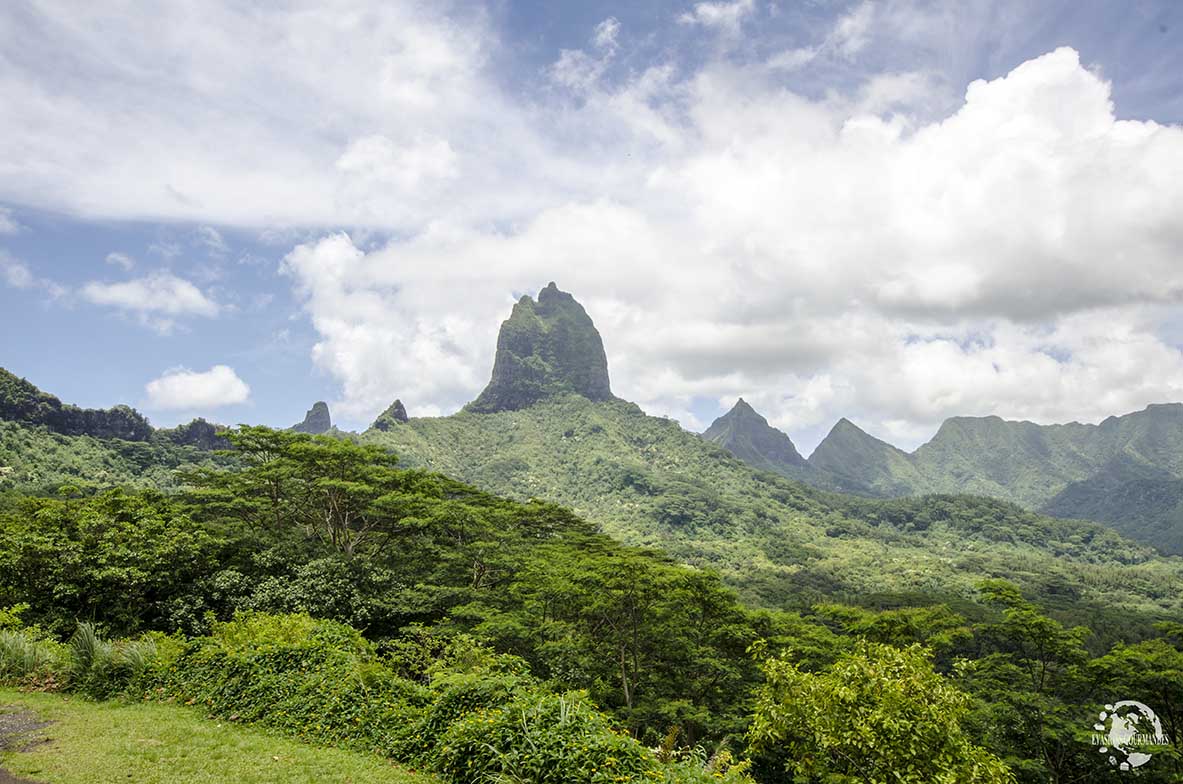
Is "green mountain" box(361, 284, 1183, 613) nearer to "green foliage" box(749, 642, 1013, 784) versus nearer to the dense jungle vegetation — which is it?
the dense jungle vegetation

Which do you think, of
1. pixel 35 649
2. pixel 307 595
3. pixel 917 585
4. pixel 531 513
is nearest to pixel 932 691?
pixel 35 649

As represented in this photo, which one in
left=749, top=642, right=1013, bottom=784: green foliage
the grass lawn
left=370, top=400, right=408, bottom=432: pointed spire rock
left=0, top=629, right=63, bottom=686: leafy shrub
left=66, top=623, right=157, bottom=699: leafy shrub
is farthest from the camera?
left=370, top=400, right=408, bottom=432: pointed spire rock

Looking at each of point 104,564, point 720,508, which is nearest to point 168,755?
point 104,564

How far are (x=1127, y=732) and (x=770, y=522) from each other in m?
139

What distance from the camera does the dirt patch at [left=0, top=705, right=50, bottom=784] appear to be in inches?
284

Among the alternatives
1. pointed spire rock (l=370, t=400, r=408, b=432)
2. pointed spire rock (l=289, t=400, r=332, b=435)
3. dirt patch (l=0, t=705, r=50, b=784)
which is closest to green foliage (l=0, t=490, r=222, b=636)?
dirt patch (l=0, t=705, r=50, b=784)

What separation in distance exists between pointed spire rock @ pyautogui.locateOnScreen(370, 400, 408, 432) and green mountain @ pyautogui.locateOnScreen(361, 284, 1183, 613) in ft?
7.97

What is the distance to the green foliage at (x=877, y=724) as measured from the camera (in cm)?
856

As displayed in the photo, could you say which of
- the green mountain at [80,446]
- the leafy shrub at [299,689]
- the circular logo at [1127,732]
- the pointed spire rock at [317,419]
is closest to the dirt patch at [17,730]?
the leafy shrub at [299,689]

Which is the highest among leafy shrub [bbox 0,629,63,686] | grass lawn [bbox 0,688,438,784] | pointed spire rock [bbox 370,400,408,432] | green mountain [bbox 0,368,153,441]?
pointed spire rock [bbox 370,400,408,432]

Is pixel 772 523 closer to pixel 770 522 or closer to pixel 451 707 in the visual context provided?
pixel 770 522

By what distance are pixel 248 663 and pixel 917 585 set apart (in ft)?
364

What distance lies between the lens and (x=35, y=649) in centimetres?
1220

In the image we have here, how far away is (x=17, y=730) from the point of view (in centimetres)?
881
